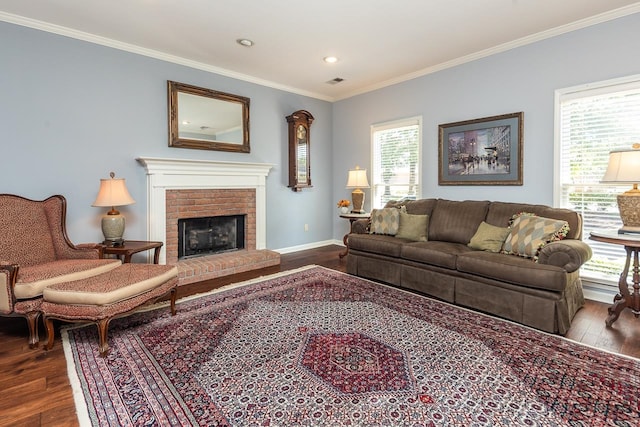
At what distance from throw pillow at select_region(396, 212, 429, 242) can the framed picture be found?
779mm

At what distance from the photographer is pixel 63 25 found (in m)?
3.33

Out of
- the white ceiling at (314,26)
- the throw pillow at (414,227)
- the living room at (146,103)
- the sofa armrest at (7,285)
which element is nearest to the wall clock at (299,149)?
the living room at (146,103)

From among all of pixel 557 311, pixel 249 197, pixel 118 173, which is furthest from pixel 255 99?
pixel 557 311

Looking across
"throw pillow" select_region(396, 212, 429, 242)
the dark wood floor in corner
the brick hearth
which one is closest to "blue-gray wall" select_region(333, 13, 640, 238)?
"throw pillow" select_region(396, 212, 429, 242)

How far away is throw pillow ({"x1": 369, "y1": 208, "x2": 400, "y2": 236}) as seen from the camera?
4.12m

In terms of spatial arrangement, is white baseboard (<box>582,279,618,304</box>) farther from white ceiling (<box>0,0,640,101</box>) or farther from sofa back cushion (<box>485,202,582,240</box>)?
white ceiling (<box>0,0,640,101</box>)

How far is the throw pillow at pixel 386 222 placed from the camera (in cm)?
412

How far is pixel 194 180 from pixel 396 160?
9.60 feet

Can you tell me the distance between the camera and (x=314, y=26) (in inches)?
131

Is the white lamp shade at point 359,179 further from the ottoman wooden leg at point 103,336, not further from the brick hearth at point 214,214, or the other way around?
the ottoman wooden leg at point 103,336

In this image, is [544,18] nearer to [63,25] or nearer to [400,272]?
[400,272]

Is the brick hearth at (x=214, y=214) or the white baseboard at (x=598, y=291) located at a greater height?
the brick hearth at (x=214, y=214)

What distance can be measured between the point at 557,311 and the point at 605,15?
2772mm

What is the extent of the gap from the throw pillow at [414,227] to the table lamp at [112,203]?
3.02 m
